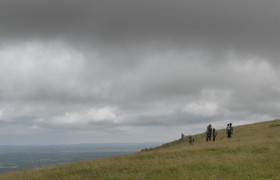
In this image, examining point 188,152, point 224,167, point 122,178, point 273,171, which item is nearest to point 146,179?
point 122,178

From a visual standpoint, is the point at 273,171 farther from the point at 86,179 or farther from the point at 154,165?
the point at 86,179

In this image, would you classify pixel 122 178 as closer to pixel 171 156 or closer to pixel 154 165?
pixel 154 165

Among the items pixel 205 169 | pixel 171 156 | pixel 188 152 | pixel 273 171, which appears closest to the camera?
pixel 273 171

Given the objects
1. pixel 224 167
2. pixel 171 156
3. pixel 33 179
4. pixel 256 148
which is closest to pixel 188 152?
pixel 171 156

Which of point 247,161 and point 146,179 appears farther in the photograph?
point 247,161

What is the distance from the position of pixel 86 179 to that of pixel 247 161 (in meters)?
10.9

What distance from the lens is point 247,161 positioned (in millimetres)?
19188

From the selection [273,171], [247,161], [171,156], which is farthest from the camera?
[171,156]

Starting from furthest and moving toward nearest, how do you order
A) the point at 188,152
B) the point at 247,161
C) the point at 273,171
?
the point at 188,152
the point at 247,161
the point at 273,171

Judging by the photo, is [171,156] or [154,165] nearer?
[154,165]

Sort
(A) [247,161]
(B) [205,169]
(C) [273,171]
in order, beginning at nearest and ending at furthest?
(C) [273,171] → (B) [205,169] → (A) [247,161]

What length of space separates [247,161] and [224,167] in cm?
254

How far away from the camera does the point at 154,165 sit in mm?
19516

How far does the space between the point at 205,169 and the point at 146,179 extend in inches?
156
